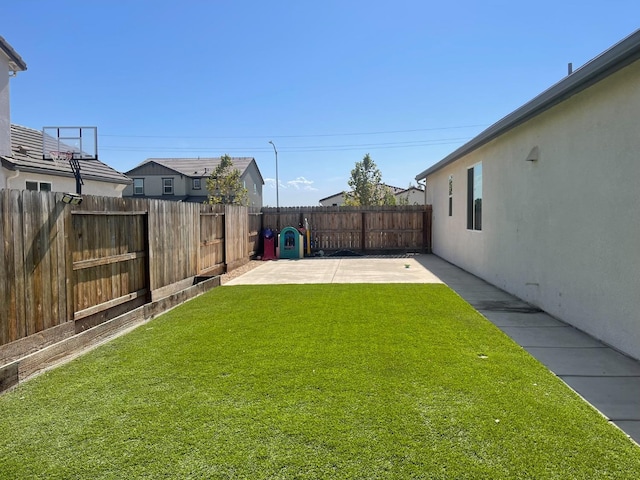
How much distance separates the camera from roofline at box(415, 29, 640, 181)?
12.1 ft

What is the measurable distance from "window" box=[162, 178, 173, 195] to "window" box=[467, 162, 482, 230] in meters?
28.6

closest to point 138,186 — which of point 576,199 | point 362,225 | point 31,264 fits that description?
point 362,225

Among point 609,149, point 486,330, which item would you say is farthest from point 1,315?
point 609,149

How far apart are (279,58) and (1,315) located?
1396 centimetres

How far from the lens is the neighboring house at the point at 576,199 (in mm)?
4141

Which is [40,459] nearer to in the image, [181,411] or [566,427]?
[181,411]

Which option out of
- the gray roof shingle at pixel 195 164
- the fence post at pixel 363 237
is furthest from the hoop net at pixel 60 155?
the gray roof shingle at pixel 195 164

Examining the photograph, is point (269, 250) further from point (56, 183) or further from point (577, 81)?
point (577, 81)

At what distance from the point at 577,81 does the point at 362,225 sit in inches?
473

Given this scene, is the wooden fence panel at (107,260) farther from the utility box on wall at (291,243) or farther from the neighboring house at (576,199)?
the utility box on wall at (291,243)

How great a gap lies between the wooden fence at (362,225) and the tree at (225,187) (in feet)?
50.9

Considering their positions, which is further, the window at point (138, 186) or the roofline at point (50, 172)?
the window at point (138, 186)

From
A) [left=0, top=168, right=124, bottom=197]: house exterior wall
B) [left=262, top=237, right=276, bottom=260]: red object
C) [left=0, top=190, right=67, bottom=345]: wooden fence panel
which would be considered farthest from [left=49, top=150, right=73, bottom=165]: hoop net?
[left=0, top=190, right=67, bottom=345]: wooden fence panel

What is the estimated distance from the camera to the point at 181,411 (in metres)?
3.08
